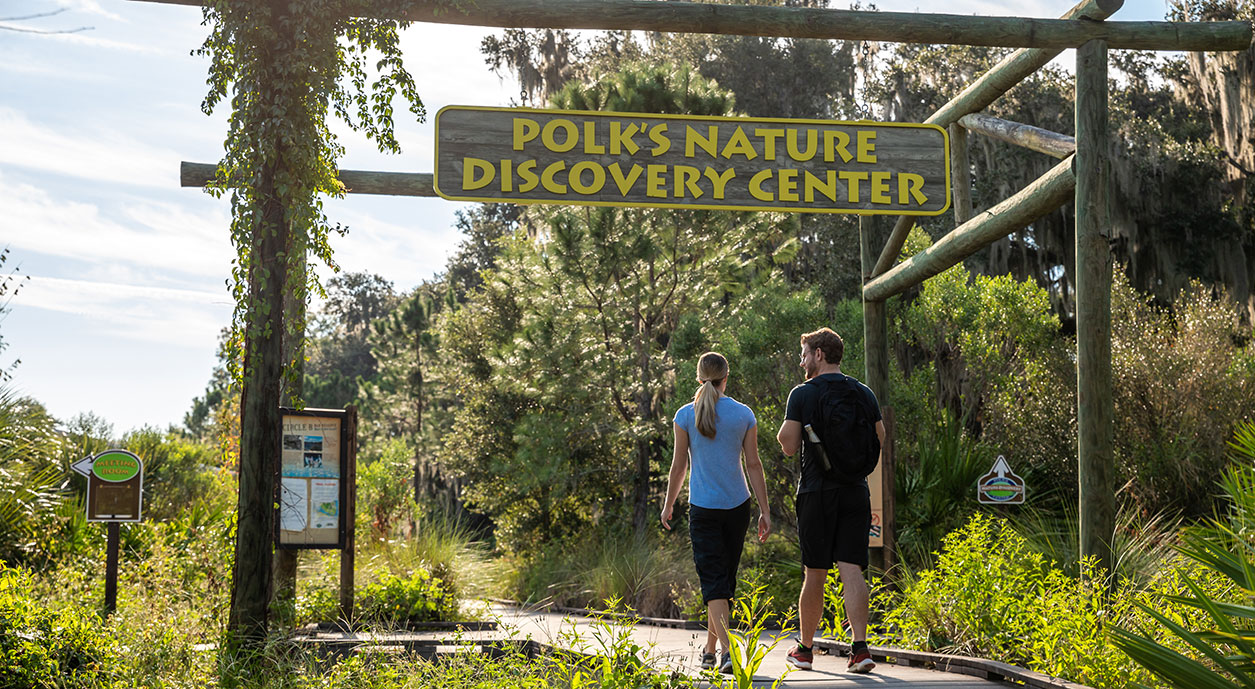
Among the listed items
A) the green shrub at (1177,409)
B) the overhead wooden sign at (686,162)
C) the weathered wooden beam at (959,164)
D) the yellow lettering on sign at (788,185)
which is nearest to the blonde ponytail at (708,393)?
the overhead wooden sign at (686,162)

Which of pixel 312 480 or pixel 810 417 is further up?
pixel 810 417

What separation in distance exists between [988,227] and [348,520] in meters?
5.55

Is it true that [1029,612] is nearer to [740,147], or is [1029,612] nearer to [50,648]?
[740,147]

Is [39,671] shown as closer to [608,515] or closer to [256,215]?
[256,215]

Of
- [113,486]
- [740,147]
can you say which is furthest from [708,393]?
[113,486]

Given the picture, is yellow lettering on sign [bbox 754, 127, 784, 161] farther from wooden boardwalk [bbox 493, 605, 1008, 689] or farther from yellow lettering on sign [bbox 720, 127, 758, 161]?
wooden boardwalk [bbox 493, 605, 1008, 689]

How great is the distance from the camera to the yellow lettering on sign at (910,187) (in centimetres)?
740

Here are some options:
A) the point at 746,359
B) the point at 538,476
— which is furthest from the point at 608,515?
the point at 746,359

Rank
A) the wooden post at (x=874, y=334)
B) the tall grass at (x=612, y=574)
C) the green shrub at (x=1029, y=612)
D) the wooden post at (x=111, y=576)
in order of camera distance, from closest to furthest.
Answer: the green shrub at (x=1029, y=612), the wooden post at (x=111, y=576), the wooden post at (x=874, y=334), the tall grass at (x=612, y=574)

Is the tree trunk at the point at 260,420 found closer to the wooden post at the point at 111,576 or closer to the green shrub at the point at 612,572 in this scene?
the wooden post at the point at 111,576

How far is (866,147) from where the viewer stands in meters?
7.33

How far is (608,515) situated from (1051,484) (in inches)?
260

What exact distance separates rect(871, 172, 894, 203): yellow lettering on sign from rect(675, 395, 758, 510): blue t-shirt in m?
2.28

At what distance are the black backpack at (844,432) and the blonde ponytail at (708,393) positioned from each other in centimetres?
50
